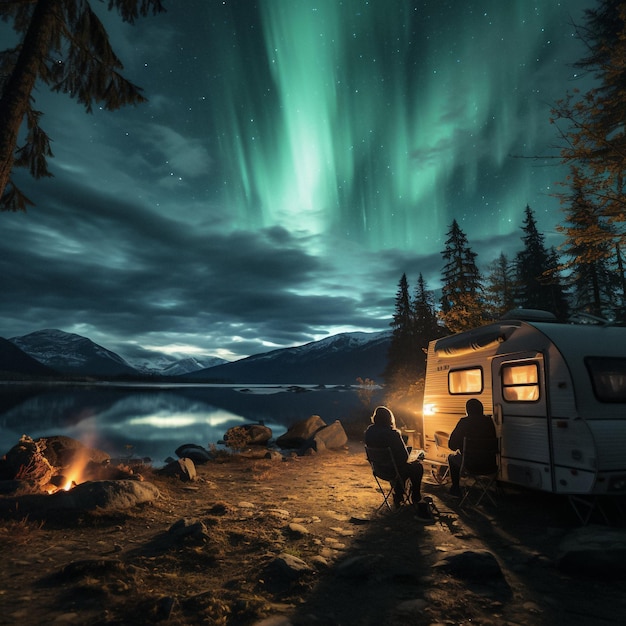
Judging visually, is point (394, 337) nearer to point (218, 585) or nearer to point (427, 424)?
point (427, 424)

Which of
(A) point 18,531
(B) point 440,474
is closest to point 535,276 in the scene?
(B) point 440,474

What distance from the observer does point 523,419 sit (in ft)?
23.8

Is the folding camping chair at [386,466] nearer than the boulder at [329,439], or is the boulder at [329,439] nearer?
the folding camping chair at [386,466]

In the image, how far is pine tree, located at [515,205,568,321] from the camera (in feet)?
108

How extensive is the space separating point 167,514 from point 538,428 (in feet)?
21.1

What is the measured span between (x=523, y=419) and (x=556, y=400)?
0.85 m

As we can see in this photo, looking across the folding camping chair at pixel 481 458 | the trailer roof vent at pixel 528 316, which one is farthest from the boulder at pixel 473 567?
the trailer roof vent at pixel 528 316

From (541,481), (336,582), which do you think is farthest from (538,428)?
(336,582)

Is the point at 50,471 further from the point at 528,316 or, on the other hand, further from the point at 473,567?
the point at 528,316

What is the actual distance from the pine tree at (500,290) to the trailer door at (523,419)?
1573 centimetres

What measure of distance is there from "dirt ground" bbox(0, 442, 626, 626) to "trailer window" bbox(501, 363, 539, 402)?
195 centimetres

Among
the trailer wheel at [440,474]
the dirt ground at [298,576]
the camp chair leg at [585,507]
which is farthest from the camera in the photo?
the trailer wheel at [440,474]

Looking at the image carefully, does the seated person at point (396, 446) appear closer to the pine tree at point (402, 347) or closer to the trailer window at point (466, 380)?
the trailer window at point (466, 380)

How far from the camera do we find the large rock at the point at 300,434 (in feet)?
70.6
